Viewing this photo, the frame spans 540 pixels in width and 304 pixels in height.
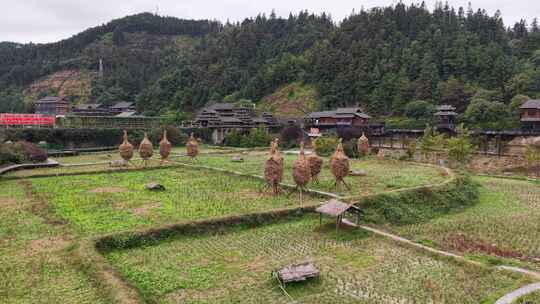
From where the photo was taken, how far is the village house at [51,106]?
243 feet

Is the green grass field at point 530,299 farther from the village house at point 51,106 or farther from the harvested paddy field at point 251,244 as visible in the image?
the village house at point 51,106

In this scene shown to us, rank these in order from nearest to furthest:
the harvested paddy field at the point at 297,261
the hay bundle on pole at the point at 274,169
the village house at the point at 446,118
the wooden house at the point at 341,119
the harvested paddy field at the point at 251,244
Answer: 1. the harvested paddy field at the point at 297,261
2. the harvested paddy field at the point at 251,244
3. the hay bundle on pole at the point at 274,169
4. the village house at the point at 446,118
5. the wooden house at the point at 341,119

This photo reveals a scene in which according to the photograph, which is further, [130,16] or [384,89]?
[130,16]

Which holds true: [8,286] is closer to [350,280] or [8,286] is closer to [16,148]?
[350,280]

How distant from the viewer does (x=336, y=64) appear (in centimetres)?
7375

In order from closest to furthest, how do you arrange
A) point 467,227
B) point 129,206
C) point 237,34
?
point 467,227
point 129,206
point 237,34

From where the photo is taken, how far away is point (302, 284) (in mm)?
10164

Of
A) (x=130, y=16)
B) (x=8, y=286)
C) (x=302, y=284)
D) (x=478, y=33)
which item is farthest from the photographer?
(x=130, y=16)

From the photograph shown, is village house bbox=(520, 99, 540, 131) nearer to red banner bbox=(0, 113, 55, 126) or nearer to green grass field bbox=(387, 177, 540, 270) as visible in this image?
green grass field bbox=(387, 177, 540, 270)

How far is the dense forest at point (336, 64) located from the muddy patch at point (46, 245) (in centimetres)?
4250

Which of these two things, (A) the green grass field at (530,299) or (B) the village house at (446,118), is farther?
(B) the village house at (446,118)

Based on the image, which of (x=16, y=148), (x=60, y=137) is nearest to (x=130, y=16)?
(x=60, y=137)

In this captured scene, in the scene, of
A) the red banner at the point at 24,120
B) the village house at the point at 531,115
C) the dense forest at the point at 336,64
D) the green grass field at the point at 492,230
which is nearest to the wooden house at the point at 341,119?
the dense forest at the point at 336,64

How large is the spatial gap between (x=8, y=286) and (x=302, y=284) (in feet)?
22.9
